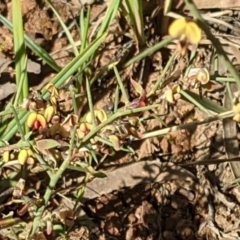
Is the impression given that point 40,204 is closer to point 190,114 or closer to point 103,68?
point 103,68

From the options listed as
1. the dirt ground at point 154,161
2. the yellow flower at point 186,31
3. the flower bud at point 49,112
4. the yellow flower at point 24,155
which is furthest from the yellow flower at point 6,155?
the yellow flower at point 186,31

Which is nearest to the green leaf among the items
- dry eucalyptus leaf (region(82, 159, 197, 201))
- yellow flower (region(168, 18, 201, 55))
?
yellow flower (region(168, 18, 201, 55))

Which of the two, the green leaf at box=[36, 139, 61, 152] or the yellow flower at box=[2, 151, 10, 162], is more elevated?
the green leaf at box=[36, 139, 61, 152]

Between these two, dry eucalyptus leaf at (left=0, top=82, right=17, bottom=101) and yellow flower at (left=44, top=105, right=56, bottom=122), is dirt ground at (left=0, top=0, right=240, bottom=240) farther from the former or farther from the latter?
yellow flower at (left=44, top=105, right=56, bottom=122)

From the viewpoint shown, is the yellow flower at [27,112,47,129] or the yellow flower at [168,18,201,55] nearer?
A: the yellow flower at [168,18,201,55]

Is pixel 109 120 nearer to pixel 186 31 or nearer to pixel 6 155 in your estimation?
pixel 6 155

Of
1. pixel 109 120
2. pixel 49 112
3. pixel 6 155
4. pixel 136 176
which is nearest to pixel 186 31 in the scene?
pixel 109 120

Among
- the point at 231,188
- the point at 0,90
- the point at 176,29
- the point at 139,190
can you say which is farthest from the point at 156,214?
the point at 176,29
